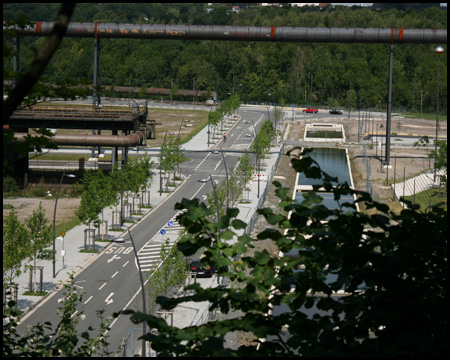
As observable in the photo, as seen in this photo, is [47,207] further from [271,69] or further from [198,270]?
[271,69]

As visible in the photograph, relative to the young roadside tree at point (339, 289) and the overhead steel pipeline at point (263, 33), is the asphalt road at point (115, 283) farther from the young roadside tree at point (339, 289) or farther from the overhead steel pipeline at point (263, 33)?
the young roadside tree at point (339, 289)

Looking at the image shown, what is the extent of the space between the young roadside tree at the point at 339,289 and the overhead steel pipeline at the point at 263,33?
2635 inches

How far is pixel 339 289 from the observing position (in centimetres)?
936

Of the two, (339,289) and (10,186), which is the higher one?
(339,289)

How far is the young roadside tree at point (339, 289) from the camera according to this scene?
871cm

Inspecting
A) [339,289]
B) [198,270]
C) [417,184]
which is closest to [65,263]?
[198,270]

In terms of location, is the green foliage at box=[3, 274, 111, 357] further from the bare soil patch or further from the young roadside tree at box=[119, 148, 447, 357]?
the bare soil patch

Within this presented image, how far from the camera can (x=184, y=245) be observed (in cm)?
993

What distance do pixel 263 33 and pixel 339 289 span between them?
71141 mm

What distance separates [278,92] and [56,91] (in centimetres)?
14871

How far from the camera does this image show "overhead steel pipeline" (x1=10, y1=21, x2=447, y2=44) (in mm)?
75500

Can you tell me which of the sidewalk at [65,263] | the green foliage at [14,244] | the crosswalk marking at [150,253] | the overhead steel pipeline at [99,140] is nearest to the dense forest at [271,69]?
the overhead steel pipeline at [99,140]

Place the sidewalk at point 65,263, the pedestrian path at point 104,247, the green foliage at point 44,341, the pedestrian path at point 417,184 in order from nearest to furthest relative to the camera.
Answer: the green foliage at point 44,341 < the pedestrian path at point 104,247 < the sidewalk at point 65,263 < the pedestrian path at point 417,184

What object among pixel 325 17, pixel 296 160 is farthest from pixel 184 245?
pixel 325 17
